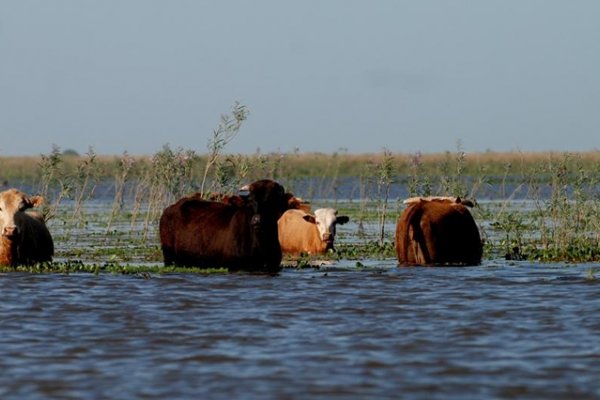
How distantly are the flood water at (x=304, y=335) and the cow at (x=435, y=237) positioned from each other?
1.20 m

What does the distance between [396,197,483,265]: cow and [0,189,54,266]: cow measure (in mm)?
4967

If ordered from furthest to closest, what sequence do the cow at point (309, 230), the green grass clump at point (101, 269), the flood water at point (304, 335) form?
1. the cow at point (309, 230)
2. the green grass clump at point (101, 269)
3. the flood water at point (304, 335)

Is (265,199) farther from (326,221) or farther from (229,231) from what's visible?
(326,221)

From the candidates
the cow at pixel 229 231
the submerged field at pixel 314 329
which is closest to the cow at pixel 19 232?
the submerged field at pixel 314 329

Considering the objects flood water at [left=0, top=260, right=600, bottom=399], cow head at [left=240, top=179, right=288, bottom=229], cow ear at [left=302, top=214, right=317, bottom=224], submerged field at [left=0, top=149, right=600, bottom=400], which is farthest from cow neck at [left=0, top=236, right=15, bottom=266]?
cow ear at [left=302, top=214, right=317, bottom=224]

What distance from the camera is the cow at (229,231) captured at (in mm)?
16125

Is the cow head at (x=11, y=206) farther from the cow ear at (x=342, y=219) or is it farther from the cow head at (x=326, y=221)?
the cow ear at (x=342, y=219)

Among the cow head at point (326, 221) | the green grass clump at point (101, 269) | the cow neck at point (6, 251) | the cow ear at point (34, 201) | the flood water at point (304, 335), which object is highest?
the cow ear at point (34, 201)

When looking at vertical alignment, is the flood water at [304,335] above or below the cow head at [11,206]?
below

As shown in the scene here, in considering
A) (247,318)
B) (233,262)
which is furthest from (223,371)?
(233,262)

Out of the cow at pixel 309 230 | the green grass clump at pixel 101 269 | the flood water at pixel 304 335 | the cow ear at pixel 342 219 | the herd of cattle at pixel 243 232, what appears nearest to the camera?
the flood water at pixel 304 335

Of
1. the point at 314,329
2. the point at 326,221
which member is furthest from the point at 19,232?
the point at 314,329

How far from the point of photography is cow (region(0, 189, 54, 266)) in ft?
53.3

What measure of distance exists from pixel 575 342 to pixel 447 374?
5.96ft
